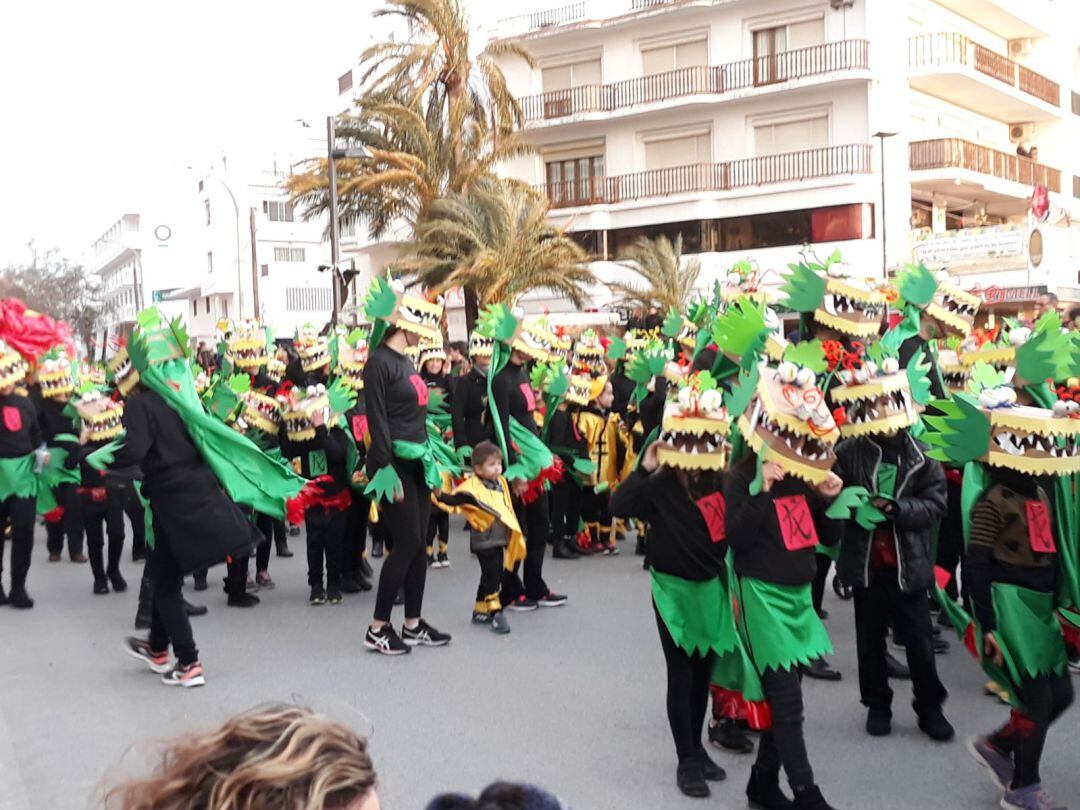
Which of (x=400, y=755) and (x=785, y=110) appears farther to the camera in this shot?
(x=785, y=110)

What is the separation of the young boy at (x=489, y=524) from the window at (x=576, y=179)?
29349 millimetres

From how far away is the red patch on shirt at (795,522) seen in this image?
4453 mm

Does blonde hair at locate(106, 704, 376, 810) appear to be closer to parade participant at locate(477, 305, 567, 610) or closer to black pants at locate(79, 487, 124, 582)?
parade participant at locate(477, 305, 567, 610)

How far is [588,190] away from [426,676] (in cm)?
3123

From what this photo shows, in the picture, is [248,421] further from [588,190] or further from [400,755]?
[588,190]

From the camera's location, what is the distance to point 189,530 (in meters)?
6.49

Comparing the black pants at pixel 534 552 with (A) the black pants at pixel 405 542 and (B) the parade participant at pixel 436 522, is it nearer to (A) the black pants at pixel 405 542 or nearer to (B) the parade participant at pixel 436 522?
(A) the black pants at pixel 405 542

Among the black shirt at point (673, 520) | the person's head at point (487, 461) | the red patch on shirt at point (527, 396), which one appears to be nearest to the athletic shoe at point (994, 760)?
the black shirt at point (673, 520)

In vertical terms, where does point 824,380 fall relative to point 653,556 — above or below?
above

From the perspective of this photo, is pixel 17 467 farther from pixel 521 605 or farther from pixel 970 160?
pixel 970 160

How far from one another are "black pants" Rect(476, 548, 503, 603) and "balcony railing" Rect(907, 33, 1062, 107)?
30346 millimetres

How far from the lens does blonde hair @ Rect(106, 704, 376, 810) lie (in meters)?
1.37

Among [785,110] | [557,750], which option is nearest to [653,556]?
[557,750]

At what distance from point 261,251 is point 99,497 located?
52302mm
